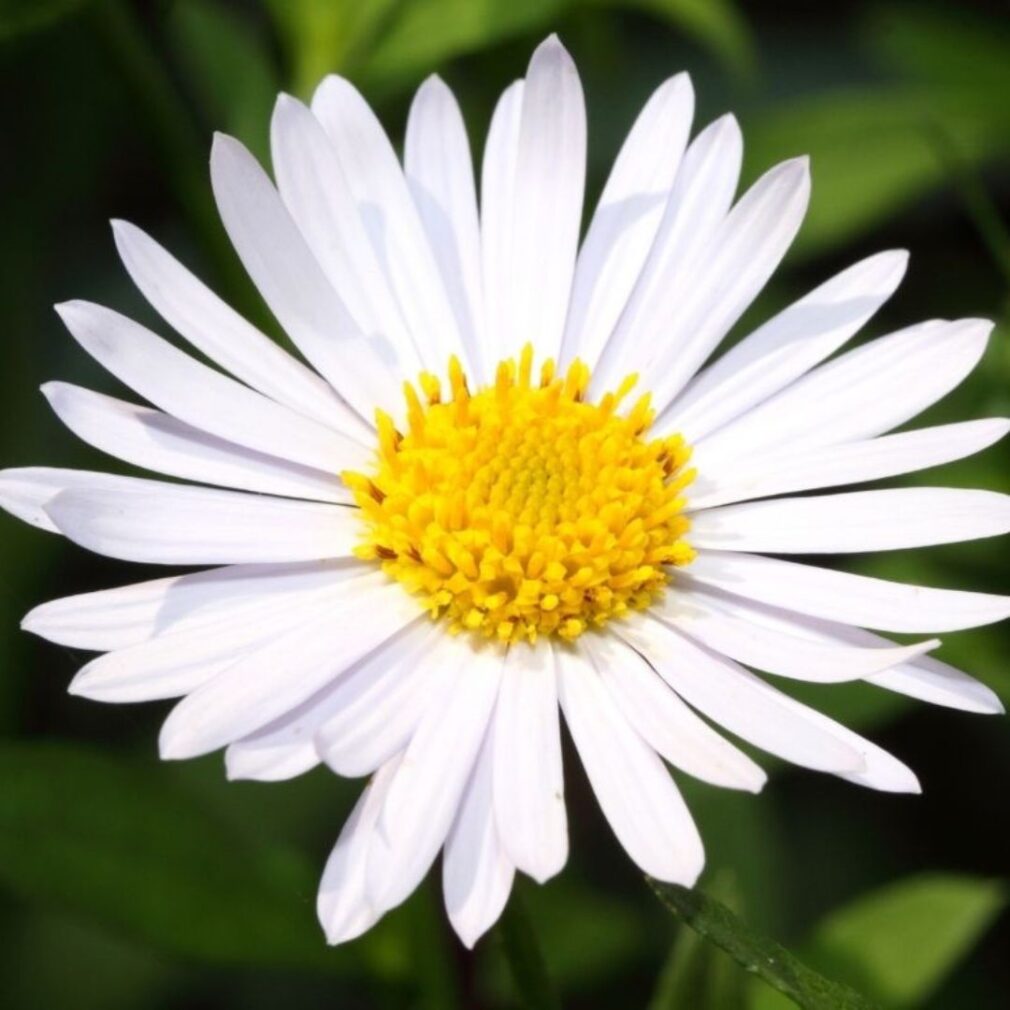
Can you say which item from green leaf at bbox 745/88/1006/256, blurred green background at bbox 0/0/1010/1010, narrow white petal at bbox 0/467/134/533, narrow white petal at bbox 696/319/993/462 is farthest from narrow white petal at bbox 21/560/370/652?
green leaf at bbox 745/88/1006/256

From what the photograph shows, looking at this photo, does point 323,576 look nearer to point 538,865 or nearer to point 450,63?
point 538,865

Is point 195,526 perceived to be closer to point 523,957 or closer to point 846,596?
point 523,957

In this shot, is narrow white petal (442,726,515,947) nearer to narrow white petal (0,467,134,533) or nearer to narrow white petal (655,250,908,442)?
narrow white petal (0,467,134,533)

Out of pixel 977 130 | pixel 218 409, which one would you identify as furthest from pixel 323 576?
pixel 977 130

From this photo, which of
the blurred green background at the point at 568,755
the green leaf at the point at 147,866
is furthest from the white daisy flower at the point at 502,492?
the green leaf at the point at 147,866

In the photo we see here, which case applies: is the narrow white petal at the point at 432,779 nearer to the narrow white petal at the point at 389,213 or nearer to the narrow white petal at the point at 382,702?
the narrow white petal at the point at 382,702
